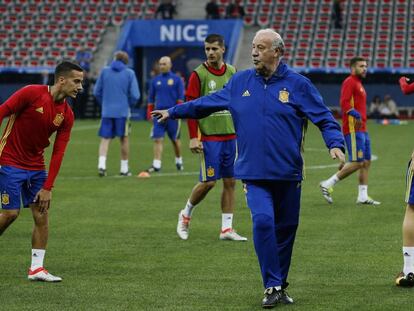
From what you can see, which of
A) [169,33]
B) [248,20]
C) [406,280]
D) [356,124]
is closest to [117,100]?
[356,124]

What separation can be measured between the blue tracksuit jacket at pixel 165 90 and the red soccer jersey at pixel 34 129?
12059mm

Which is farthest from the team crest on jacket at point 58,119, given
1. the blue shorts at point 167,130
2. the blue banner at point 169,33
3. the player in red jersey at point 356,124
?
the blue banner at point 169,33

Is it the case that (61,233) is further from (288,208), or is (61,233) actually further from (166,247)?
(288,208)

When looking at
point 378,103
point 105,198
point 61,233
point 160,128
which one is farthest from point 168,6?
point 61,233

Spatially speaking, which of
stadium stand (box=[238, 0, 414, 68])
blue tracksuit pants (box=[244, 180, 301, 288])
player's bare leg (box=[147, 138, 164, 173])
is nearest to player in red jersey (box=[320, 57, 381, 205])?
player's bare leg (box=[147, 138, 164, 173])

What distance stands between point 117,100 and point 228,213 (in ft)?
28.0

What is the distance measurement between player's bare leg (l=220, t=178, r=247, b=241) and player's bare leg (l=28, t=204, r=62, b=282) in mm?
3036

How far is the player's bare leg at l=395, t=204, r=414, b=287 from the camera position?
9.59 metres

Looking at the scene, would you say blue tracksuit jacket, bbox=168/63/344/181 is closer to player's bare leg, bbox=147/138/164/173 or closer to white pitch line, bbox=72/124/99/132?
player's bare leg, bbox=147/138/164/173

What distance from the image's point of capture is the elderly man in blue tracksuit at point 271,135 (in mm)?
8648

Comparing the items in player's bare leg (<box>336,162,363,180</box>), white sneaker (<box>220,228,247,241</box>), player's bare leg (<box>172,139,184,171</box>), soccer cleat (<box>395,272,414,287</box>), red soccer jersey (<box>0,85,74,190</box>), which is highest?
red soccer jersey (<box>0,85,74,190</box>)

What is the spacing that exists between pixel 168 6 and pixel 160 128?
79.1ft

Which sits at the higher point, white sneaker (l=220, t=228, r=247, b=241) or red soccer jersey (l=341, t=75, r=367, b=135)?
red soccer jersey (l=341, t=75, r=367, b=135)

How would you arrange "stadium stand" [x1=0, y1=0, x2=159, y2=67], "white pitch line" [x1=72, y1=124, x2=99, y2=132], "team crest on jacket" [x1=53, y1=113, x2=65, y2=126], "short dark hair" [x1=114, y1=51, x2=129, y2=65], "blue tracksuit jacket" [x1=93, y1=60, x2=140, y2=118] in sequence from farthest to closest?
"stadium stand" [x1=0, y1=0, x2=159, y2=67] < "white pitch line" [x1=72, y1=124, x2=99, y2=132] < "short dark hair" [x1=114, y1=51, x2=129, y2=65] < "blue tracksuit jacket" [x1=93, y1=60, x2=140, y2=118] < "team crest on jacket" [x1=53, y1=113, x2=65, y2=126]
